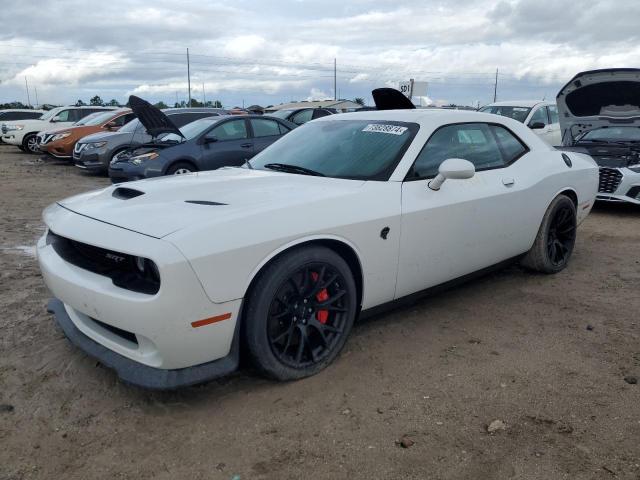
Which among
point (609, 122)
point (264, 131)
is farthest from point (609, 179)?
point (264, 131)

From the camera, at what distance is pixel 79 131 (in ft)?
47.5

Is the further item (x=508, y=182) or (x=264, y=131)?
(x=264, y=131)

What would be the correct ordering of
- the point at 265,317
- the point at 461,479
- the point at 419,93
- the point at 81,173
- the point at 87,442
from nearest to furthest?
the point at 461,479 → the point at 87,442 → the point at 265,317 → the point at 419,93 → the point at 81,173

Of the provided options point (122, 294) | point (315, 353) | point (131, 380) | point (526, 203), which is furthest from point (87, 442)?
point (526, 203)

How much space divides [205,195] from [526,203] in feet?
8.38

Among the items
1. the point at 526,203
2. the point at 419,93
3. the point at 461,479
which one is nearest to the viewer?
the point at 461,479

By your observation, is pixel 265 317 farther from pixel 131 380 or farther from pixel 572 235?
pixel 572 235

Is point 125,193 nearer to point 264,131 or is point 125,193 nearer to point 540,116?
point 264,131

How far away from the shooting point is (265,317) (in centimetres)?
272

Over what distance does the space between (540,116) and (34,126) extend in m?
16.2

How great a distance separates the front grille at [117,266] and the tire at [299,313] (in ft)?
1.57

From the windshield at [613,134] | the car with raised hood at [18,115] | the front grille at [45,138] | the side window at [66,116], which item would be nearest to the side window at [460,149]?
the windshield at [613,134]

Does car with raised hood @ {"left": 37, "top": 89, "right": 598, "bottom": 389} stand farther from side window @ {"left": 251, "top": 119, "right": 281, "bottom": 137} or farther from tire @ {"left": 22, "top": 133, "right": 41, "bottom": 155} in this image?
tire @ {"left": 22, "top": 133, "right": 41, "bottom": 155}

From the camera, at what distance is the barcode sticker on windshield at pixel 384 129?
12.2ft
